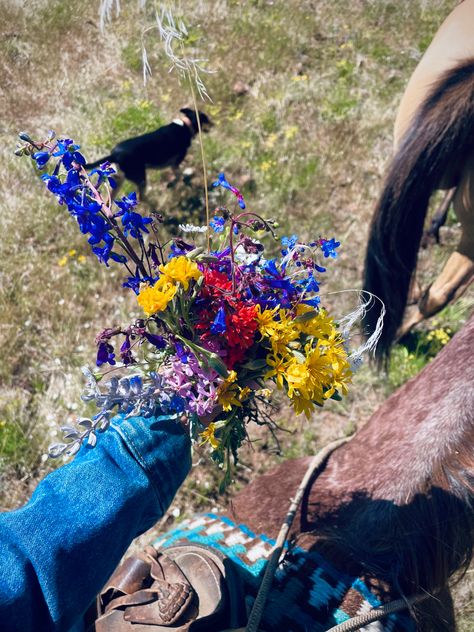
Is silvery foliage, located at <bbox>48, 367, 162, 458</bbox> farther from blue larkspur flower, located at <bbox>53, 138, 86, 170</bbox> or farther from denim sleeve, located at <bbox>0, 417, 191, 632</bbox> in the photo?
blue larkspur flower, located at <bbox>53, 138, 86, 170</bbox>

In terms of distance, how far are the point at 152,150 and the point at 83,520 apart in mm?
2987

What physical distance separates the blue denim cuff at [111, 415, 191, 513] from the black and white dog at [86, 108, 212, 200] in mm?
2623

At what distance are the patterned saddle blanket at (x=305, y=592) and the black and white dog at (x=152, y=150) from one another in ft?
8.71

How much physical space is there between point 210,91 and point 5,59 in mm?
1912

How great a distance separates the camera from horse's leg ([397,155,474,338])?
8.89 feet

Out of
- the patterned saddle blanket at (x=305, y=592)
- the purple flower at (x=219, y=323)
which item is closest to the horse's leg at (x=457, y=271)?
the patterned saddle blanket at (x=305, y=592)

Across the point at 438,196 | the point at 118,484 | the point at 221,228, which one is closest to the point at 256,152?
the point at 438,196

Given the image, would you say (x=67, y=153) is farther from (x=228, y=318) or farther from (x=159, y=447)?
(x=159, y=447)

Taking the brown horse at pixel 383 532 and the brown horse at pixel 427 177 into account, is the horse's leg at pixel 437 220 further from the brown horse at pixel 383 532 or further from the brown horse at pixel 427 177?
the brown horse at pixel 383 532

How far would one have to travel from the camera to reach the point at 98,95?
15.0 ft

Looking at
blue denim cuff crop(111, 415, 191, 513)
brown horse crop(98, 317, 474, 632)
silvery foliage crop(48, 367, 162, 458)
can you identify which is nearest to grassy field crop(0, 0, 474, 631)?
brown horse crop(98, 317, 474, 632)

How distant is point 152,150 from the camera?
366 centimetres

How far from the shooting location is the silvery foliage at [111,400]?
1.18 meters

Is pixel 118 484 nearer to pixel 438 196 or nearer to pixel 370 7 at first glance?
pixel 438 196
